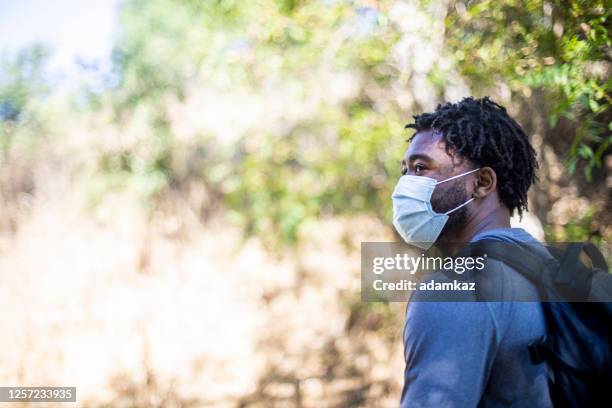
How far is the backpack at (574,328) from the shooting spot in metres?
1.26

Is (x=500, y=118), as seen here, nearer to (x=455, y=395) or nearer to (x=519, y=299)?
(x=519, y=299)

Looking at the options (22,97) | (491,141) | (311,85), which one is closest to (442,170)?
(491,141)

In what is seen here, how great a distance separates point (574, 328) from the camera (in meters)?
1.29

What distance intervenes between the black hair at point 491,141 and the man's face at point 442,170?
0.10 ft

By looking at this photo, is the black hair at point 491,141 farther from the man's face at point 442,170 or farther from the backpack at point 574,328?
the backpack at point 574,328

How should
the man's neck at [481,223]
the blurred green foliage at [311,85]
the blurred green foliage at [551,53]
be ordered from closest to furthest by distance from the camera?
the man's neck at [481,223] < the blurred green foliage at [551,53] < the blurred green foliage at [311,85]

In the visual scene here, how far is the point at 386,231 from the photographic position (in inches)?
229

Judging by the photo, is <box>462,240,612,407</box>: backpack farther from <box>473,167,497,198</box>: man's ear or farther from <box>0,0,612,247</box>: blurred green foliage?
<box>0,0,612,247</box>: blurred green foliage

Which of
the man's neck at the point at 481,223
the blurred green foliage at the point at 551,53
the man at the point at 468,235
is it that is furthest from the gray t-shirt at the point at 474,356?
the blurred green foliage at the point at 551,53

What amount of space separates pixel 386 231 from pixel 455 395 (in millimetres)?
4556

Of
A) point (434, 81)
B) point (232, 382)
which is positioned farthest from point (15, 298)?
point (434, 81)

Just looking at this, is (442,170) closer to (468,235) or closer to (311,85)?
(468,235)

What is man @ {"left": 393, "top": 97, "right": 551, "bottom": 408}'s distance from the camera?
130cm

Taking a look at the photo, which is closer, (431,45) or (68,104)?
(431,45)
